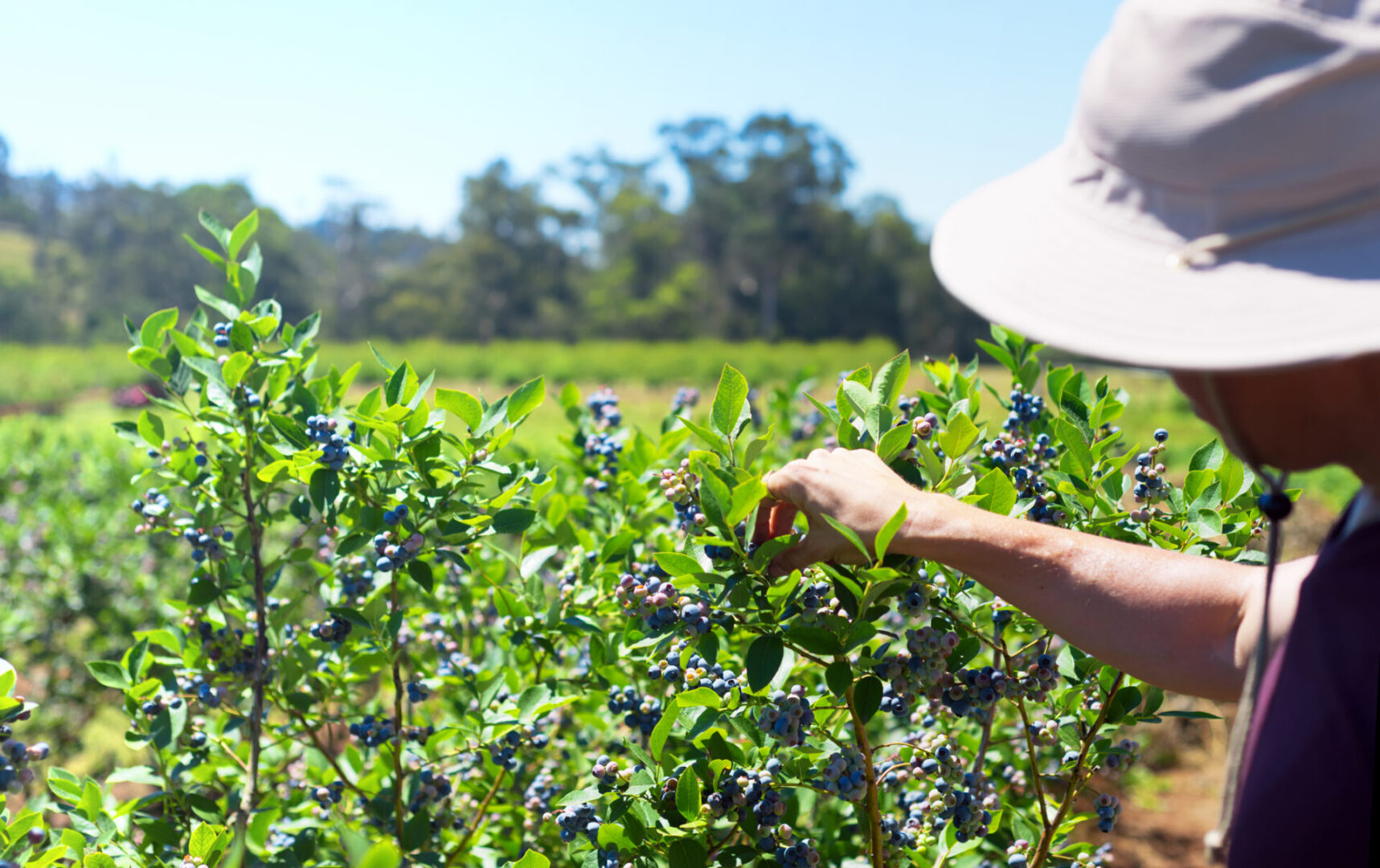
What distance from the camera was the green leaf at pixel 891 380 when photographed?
45.8 inches

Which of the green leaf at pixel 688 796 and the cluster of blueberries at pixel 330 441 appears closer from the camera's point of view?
the green leaf at pixel 688 796

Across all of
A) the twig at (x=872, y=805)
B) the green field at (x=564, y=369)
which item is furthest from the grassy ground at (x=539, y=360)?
the twig at (x=872, y=805)

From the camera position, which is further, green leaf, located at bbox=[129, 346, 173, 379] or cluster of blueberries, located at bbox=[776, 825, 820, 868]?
green leaf, located at bbox=[129, 346, 173, 379]

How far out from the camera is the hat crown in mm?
655

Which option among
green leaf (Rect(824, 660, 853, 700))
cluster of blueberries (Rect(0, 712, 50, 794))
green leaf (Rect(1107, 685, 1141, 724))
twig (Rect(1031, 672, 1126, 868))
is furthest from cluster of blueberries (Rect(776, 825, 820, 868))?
cluster of blueberries (Rect(0, 712, 50, 794))

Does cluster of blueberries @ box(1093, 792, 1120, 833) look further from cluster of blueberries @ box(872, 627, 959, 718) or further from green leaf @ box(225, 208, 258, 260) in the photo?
green leaf @ box(225, 208, 258, 260)

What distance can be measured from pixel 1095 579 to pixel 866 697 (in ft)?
0.94

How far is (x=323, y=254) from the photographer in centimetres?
5600

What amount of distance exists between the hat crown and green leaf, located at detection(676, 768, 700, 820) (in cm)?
78

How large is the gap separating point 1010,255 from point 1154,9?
8.0 inches

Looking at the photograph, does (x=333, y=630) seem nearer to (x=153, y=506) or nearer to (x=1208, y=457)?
(x=153, y=506)

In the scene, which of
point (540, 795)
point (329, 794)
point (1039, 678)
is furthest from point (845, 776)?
point (329, 794)

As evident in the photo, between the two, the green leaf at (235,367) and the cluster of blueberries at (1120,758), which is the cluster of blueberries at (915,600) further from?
the green leaf at (235,367)

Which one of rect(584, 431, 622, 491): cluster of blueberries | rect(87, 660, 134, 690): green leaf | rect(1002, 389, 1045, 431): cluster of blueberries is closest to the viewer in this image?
rect(87, 660, 134, 690): green leaf
